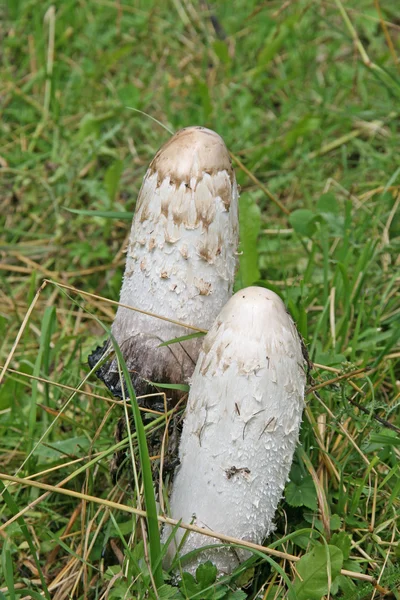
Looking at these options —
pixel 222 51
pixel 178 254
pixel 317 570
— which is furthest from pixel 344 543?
pixel 222 51

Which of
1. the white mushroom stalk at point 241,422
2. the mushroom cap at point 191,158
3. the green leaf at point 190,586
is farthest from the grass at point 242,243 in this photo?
the mushroom cap at point 191,158

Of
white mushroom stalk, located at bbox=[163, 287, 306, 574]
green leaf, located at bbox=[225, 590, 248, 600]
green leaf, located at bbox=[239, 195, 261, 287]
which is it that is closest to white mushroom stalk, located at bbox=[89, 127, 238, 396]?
white mushroom stalk, located at bbox=[163, 287, 306, 574]

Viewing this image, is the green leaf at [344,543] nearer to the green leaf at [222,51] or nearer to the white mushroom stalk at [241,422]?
the white mushroom stalk at [241,422]

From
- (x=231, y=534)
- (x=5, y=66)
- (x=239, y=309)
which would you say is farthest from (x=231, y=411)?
(x=5, y=66)

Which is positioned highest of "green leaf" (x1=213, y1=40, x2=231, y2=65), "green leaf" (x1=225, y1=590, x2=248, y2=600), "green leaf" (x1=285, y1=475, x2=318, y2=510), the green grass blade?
"green leaf" (x1=213, y1=40, x2=231, y2=65)

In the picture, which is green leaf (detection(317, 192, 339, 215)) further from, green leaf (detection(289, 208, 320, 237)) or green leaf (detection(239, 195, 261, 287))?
green leaf (detection(239, 195, 261, 287))

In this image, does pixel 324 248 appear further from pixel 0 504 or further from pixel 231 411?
pixel 0 504
